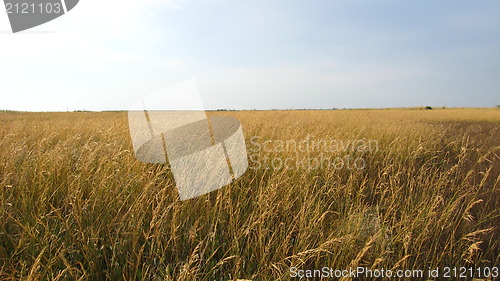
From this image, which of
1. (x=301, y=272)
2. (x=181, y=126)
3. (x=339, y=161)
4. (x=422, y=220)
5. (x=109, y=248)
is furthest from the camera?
(x=181, y=126)

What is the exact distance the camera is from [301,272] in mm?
1587

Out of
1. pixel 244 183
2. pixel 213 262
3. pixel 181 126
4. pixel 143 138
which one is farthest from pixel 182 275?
pixel 181 126

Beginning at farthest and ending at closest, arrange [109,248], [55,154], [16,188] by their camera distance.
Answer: [55,154] → [16,188] → [109,248]

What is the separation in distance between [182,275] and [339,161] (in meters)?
3.01

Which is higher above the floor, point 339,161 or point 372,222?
point 339,161

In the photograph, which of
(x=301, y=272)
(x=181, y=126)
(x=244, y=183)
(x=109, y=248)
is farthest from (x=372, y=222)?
(x=181, y=126)

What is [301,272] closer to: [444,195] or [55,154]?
[444,195]

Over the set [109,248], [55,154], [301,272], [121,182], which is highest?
[55,154]

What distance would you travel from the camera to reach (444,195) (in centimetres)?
292

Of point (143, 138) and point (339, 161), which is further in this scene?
point (143, 138)

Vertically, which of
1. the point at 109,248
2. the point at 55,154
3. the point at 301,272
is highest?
the point at 55,154

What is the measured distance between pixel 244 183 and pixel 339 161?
170cm

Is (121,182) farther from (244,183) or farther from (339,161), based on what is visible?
(339,161)

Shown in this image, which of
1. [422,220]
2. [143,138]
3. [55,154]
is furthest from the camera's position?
[143,138]
